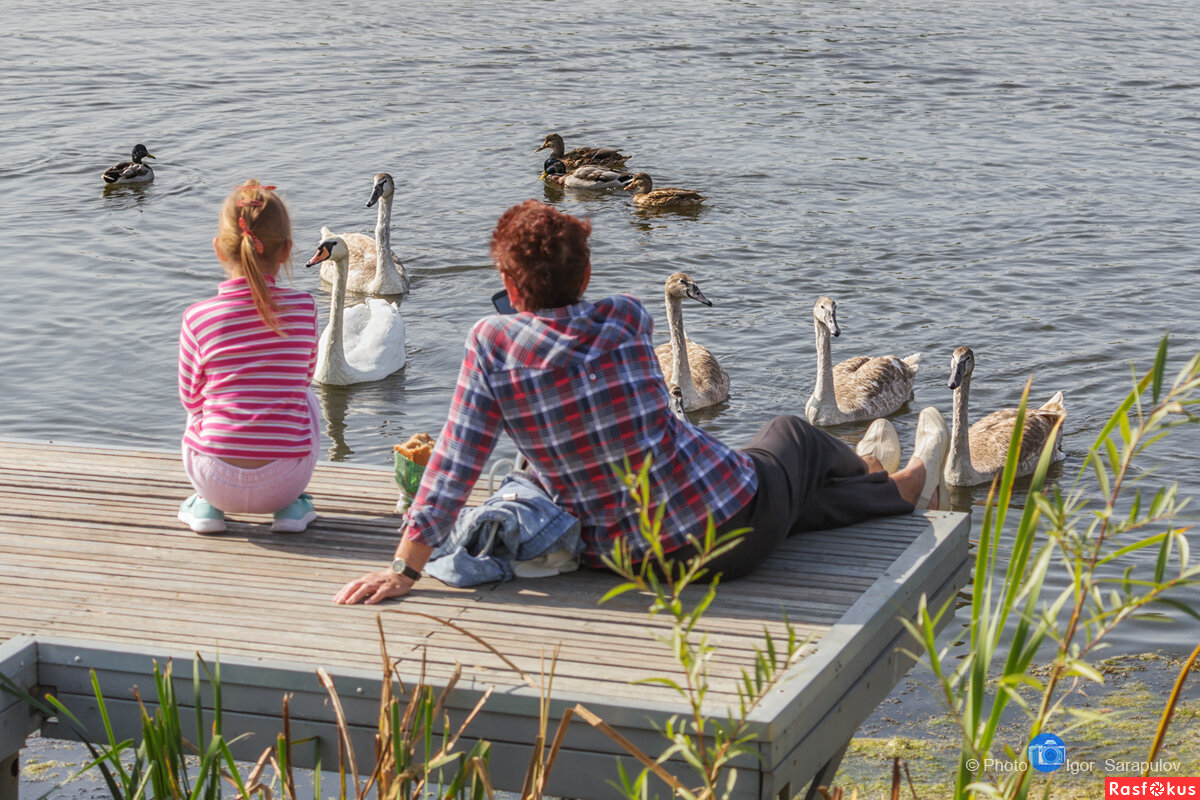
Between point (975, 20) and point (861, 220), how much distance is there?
12.4 meters

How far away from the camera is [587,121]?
64.7 feet

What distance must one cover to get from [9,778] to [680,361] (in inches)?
261

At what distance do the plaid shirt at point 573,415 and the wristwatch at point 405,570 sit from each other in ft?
0.45

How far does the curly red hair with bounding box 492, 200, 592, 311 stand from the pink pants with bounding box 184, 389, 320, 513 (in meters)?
1.38

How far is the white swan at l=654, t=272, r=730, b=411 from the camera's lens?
10.7 meters

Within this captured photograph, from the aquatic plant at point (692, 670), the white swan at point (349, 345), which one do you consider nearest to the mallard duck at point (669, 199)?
the white swan at point (349, 345)

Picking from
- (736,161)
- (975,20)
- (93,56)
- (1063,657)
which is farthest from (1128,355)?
(93,56)

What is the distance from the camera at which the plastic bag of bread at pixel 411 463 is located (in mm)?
5375

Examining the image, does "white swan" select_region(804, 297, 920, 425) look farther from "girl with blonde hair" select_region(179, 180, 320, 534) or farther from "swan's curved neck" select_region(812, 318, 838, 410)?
"girl with blonde hair" select_region(179, 180, 320, 534)

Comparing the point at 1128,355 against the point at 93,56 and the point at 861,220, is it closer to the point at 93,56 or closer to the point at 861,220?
the point at 861,220

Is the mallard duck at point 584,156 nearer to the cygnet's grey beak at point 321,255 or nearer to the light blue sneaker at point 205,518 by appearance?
the cygnet's grey beak at point 321,255

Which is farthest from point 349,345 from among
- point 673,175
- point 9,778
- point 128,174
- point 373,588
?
point 373,588

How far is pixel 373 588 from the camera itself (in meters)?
4.66

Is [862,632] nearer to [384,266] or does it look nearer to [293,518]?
[293,518]
